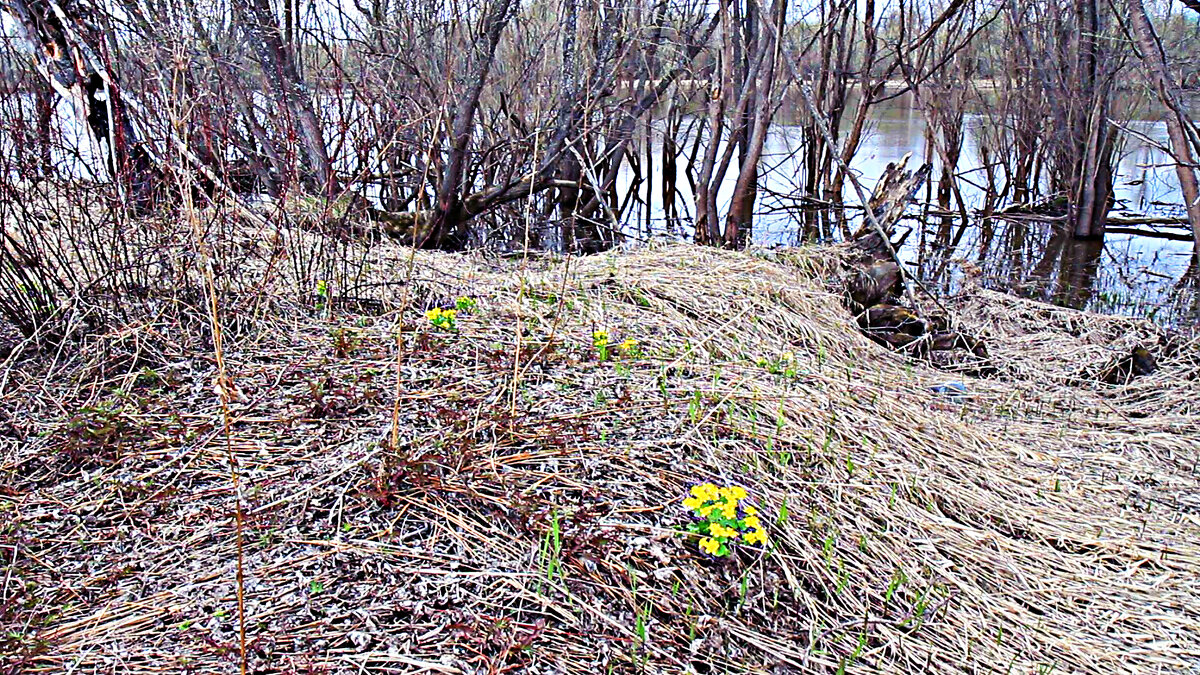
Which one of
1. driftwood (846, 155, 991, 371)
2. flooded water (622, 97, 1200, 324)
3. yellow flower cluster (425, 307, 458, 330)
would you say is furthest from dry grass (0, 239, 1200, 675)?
flooded water (622, 97, 1200, 324)

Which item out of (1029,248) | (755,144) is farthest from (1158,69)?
(1029,248)

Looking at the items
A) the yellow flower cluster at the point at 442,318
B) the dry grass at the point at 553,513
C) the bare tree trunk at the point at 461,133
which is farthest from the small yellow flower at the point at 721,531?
the bare tree trunk at the point at 461,133

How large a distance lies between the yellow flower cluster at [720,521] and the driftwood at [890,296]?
291 cm

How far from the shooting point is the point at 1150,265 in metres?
8.32

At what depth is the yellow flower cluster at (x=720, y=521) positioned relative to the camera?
2.16 m

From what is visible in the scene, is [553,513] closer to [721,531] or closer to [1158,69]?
[721,531]

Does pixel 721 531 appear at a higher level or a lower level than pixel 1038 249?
higher

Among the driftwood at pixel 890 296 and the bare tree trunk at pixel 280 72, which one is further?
the bare tree trunk at pixel 280 72

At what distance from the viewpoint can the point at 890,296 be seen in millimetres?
5570

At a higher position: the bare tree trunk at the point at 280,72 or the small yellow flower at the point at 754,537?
the bare tree trunk at the point at 280,72

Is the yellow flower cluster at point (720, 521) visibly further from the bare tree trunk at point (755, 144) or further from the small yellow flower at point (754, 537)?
the bare tree trunk at point (755, 144)

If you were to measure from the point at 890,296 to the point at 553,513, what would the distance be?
3.88m

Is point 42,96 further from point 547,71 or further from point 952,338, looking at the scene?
point 547,71

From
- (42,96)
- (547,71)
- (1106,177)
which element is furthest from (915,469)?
(1106,177)
